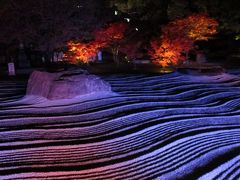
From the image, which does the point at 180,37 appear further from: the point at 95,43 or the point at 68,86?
the point at 68,86

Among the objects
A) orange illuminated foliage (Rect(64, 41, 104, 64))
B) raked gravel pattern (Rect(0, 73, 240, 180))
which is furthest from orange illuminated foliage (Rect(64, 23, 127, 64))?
raked gravel pattern (Rect(0, 73, 240, 180))

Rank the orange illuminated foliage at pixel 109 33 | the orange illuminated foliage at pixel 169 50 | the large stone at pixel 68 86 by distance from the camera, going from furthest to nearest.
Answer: the orange illuminated foliage at pixel 109 33 < the orange illuminated foliage at pixel 169 50 < the large stone at pixel 68 86

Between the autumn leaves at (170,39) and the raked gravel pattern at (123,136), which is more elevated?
the autumn leaves at (170,39)

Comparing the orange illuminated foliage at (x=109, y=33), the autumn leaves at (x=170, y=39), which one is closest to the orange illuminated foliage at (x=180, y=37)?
the autumn leaves at (x=170, y=39)

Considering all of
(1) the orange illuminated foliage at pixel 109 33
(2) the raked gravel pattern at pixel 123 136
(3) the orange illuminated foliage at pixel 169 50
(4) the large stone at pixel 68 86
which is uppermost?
(1) the orange illuminated foliage at pixel 109 33

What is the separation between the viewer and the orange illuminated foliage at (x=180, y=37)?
22953 mm

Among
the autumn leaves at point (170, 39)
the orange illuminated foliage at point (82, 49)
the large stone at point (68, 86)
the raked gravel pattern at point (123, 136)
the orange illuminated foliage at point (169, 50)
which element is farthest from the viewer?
the orange illuminated foliage at point (82, 49)

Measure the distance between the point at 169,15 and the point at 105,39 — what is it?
576 cm

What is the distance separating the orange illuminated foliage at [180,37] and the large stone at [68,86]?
927cm

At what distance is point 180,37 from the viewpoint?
76.9ft

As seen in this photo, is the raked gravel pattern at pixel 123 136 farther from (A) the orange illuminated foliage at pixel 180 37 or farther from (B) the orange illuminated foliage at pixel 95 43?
(B) the orange illuminated foliage at pixel 95 43

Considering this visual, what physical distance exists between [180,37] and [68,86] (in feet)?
38.3

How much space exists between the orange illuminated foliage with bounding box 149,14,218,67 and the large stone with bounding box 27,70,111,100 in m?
9.27

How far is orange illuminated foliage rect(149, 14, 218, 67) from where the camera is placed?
23.0 meters
